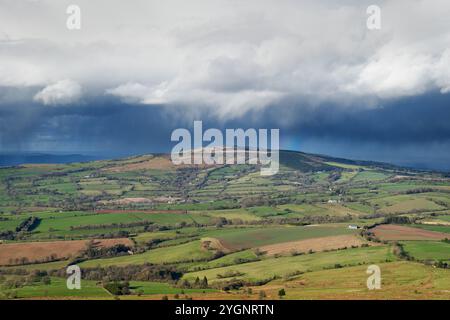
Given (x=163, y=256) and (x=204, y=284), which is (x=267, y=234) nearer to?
(x=163, y=256)

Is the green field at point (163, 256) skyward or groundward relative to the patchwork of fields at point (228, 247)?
groundward

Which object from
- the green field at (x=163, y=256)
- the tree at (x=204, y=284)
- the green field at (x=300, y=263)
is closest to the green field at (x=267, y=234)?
the green field at (x=163, y=256)

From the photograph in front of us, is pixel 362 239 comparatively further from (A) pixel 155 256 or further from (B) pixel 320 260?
(A) pixel 155 256

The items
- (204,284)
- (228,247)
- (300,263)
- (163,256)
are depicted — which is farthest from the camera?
(228,247)

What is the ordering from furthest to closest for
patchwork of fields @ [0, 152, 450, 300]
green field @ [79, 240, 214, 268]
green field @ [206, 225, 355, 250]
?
green field @ [206, 225, 355, 250], green field @ [79, 240, 214, 268], patchwork of fields @ [0, 152, 450, 300]

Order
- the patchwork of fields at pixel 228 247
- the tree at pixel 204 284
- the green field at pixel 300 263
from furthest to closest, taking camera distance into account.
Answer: the green field at pixel 300 263
the tree at pixel 204 284
the patchwork of fields at pixel 228 247

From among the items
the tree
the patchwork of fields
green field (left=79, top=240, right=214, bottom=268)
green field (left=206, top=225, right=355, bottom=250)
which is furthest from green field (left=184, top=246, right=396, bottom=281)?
green field (left=206, top=225, right=355, bottom=250)

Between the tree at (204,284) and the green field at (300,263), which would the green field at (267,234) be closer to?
the green field at (300,263)

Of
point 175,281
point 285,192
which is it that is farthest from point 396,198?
point 175,281

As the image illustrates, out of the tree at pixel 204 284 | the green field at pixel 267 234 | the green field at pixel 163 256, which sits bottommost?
the green field at pixel 163 256

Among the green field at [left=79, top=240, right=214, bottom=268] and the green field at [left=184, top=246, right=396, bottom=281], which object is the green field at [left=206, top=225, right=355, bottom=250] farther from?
the green field at [left=184, top=246, right=396, bottom=281]

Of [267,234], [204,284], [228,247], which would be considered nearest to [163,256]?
[228,247]
